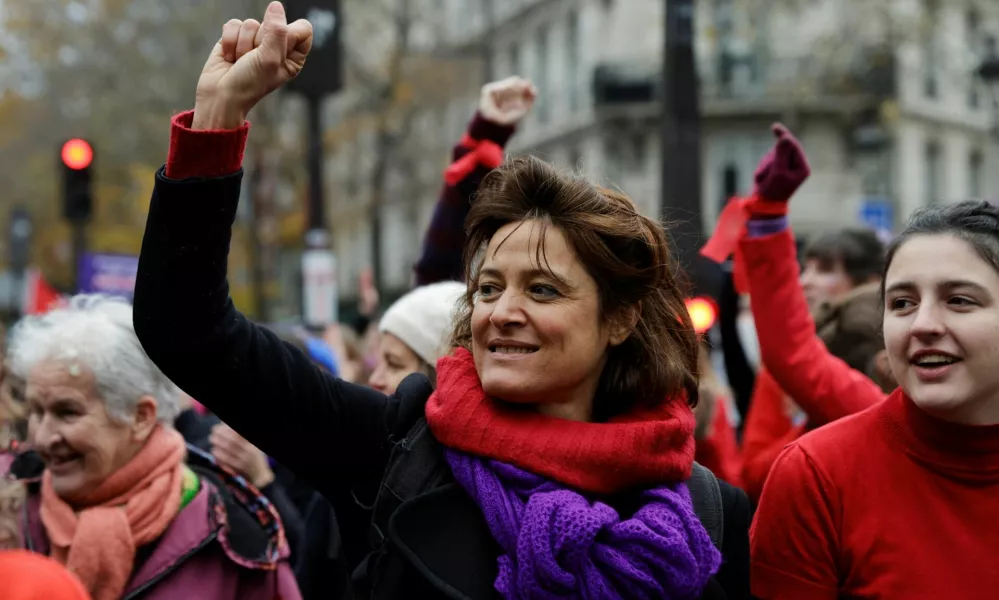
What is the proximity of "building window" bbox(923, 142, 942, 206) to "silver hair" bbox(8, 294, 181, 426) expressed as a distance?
32109mm

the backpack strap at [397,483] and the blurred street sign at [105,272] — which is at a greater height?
the backpack strap at [397,483]

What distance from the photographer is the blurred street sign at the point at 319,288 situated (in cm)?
1155

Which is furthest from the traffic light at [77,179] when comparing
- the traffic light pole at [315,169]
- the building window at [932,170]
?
the building window at [932,170]

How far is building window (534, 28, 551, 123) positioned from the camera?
1521 inches

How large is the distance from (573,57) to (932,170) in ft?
33.5

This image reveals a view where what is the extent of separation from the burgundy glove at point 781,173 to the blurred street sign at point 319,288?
7941mm

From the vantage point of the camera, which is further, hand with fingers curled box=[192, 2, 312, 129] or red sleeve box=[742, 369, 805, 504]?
red sleeve box=[742, 369, 805, 504]

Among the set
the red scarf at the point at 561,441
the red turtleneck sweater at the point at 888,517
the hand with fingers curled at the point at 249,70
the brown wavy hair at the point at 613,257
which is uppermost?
the hand with fingers curled at the point at 249,70

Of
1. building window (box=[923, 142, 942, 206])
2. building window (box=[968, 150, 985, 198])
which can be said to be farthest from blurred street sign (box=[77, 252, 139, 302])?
building window (box=[968, 150, 985, 198])

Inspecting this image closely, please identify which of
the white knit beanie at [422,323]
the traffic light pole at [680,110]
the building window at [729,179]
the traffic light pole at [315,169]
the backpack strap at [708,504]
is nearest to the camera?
the backpack strap at [708,504]

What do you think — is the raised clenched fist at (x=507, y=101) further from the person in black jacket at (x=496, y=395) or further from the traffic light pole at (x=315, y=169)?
the traffic light pole at (x=315, y=169)

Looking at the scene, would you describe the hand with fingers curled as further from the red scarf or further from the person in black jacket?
the red scarf

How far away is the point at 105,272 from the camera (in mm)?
10047

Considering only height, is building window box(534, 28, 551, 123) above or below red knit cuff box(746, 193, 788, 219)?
above
